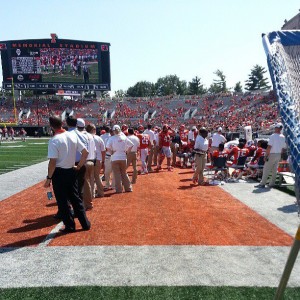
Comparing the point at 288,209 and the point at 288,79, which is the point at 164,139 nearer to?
the point at 288,209

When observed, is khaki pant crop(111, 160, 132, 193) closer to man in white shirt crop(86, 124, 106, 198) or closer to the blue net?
man in white shirt crop(86, 124, 106, 198)

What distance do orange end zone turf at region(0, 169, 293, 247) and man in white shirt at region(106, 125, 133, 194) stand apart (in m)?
0.34

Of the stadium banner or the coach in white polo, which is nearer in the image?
the stadium banner

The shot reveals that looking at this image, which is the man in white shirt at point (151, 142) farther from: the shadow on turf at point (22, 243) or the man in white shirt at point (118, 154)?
the shadow on turf at point (22, 243)

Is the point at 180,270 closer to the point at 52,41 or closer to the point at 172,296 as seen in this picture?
the point at 172,296

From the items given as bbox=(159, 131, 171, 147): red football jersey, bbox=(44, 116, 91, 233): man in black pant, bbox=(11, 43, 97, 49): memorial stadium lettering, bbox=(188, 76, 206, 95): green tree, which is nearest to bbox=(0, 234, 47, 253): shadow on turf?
bbox=(44, 116, 91, 233): man in black pant

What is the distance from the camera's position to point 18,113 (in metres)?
53.9

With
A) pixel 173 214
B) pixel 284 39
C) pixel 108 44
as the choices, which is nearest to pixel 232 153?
pixel 173 214

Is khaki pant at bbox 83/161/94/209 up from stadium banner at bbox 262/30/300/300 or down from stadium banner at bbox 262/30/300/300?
down

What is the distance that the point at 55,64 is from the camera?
48062mm

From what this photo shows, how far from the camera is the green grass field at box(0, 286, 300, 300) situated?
3531 millimetres

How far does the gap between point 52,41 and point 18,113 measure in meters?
13.1

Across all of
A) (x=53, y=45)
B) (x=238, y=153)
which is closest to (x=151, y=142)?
(x=238, y=153)

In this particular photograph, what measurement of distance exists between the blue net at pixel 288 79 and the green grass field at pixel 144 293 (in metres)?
2.38
